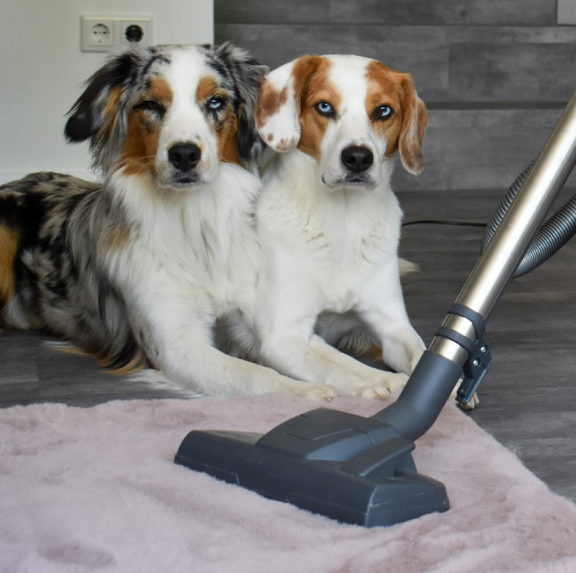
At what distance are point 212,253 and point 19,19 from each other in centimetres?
237

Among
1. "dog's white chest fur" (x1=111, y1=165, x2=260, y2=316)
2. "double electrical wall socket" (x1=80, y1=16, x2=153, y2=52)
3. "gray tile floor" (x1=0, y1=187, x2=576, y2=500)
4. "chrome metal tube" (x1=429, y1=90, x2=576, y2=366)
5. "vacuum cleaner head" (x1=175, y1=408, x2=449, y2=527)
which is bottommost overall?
"gray tile floor" (x1=0, y1=187, x2=576, y2=500)

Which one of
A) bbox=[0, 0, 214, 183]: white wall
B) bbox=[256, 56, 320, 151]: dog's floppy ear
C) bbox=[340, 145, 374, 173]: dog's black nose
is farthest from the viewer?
bbox=[0, 0, 214, 183]: white wall

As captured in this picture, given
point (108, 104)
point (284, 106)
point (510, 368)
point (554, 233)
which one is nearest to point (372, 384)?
point (510, 368)

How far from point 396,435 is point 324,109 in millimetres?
1024

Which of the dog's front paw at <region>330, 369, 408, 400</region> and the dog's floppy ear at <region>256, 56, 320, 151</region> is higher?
the dog's floppy ear at <region>256, 56, 320, 151</region>

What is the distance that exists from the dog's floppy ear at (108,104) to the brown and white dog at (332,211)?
0.33 meters

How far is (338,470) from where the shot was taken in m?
1.30

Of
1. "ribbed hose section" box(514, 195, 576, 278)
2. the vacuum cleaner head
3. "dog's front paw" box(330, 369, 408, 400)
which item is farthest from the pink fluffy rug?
"ribbed hose section" box(514, 195, 576, 278)

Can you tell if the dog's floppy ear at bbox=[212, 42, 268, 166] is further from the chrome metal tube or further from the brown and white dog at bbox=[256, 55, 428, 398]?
the chrome metal tube

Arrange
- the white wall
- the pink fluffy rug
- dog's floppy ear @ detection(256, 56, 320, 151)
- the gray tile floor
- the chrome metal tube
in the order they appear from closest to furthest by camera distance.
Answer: the pink fluffy rug
the chrome metal tube
the gray tile floor
dog's floppy ear @ detection(256, 56, 320, 151)
the white wall

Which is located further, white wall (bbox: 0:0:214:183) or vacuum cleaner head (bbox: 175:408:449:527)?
white wall (bbox: 0:0:214:183)

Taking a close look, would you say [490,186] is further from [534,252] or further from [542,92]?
[534,252]

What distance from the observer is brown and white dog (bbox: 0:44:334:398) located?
214cm

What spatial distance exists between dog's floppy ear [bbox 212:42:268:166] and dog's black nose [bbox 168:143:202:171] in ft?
0.74
